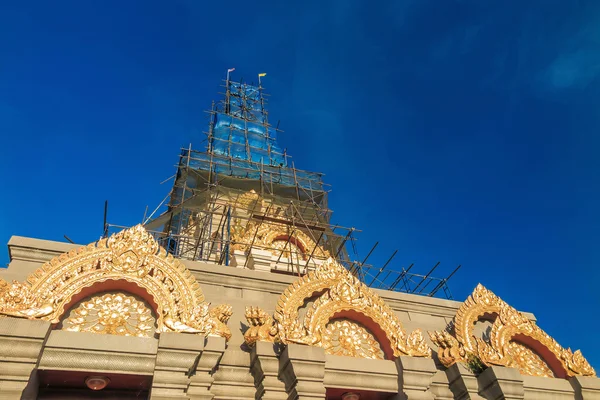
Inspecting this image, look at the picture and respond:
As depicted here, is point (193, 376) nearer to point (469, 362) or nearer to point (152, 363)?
point (152, 363)

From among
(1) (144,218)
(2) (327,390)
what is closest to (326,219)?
(1) (144,218)

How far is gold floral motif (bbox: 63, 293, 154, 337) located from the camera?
8.14 m

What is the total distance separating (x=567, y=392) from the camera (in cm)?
1080

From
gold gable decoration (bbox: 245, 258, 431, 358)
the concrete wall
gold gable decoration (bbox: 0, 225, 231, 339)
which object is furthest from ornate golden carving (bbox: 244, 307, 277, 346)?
gold gable decoration (bbox: 0, 225, 231, 339)

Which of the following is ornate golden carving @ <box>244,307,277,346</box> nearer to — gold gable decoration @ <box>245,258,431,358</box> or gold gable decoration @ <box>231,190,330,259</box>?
gold gable decoration @ <box>245,258,431,358</box>

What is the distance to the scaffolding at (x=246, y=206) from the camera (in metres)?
17.5

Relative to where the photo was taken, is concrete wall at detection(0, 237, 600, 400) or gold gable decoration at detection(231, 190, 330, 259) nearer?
concrete wall at detection(0, 237, 600, 400)

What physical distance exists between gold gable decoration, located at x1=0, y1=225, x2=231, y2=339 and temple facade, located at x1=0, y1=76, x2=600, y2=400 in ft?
0.06

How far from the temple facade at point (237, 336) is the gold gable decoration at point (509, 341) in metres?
0.03

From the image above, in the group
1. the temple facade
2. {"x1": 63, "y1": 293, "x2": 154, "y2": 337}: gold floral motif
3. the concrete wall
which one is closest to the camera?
the concrete wall

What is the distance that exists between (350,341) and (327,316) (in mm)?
765

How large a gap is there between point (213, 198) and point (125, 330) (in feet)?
41.4

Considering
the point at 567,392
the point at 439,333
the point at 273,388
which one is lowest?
the point at 273,388

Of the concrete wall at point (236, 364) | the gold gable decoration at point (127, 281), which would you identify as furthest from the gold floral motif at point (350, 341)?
the gold gable decoration at point (127, 281)
